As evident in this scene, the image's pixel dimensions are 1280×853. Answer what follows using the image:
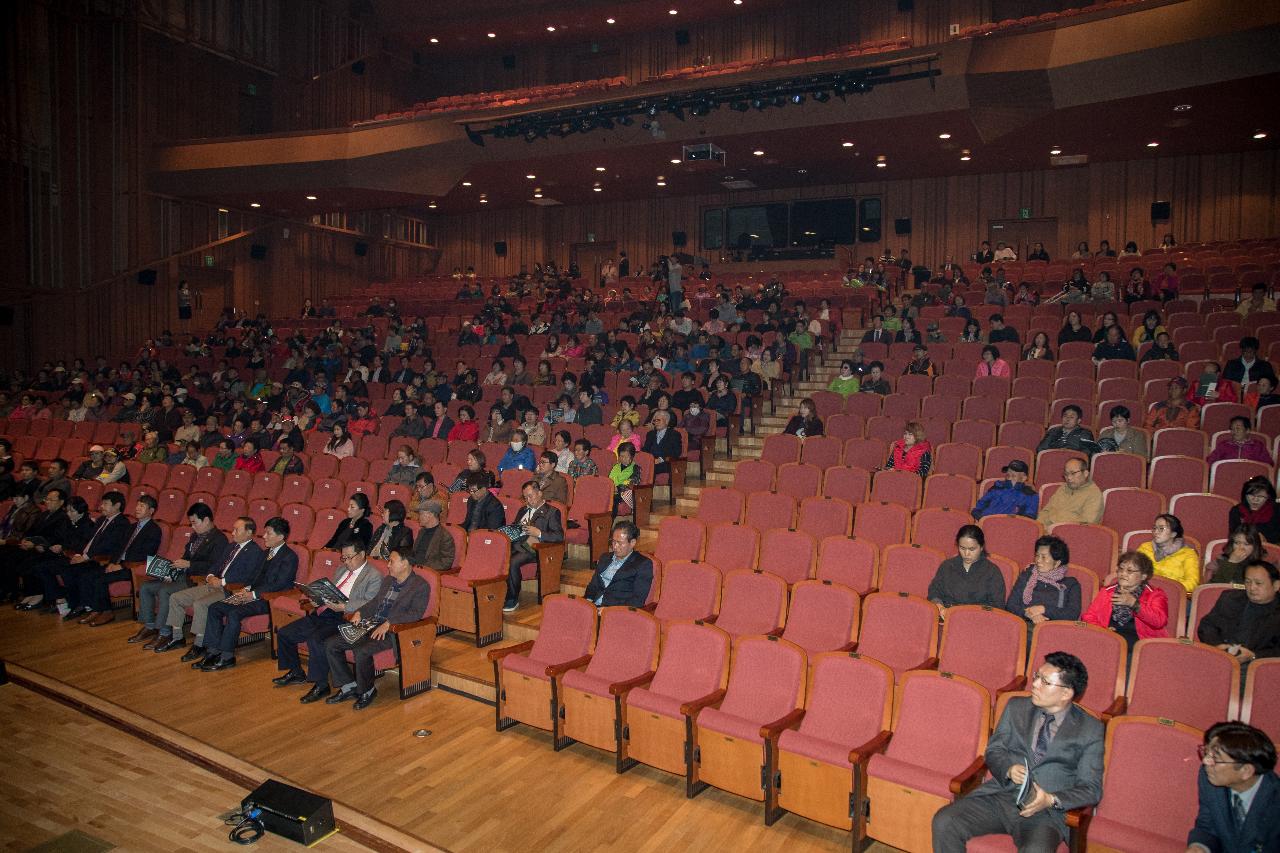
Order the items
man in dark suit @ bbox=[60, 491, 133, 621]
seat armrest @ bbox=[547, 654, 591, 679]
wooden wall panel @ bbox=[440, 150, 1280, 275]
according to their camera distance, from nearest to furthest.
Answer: seat armrest @ bbox=[547, 654, 591, 679]
man in dark suit @ bbox=[60, 491, 133, 621]
wooden wall panel @ bbox=[440, 150, 1280, 275]

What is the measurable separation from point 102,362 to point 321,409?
16.1 feet

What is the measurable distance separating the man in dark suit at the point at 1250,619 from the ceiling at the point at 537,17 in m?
13.2

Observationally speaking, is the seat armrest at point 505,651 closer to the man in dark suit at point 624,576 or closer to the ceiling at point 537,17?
the man in dark suit at point 624,576

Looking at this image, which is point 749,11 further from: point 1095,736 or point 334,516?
point 1095,736

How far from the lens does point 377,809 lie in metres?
3.48

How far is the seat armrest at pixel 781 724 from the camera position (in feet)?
10.7

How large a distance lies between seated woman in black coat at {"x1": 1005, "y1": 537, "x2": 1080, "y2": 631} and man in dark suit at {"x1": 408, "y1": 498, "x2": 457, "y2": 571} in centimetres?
329

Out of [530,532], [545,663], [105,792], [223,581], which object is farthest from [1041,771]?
[223,581]

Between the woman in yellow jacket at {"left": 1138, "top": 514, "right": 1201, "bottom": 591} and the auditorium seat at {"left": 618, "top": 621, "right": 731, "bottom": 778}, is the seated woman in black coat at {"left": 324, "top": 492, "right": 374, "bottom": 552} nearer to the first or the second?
the auditorium seat at {"left": 618, "top": 621, "right": 731, "bottom": 778}

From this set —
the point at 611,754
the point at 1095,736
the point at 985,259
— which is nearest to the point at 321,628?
the point at 611,754

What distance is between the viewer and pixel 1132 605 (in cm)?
352

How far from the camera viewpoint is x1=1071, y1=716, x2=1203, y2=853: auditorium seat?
8.48ft

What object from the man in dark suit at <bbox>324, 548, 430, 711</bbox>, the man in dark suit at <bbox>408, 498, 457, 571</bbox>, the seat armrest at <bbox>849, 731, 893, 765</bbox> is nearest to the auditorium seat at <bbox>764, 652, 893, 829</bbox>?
the seat armrest at <bbox>849, 731, 893, 765</bbox>

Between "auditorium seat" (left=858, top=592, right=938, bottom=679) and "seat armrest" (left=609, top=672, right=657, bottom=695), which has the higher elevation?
"auditorium seat" (left=858, top=592, right=938, bottom=679)
